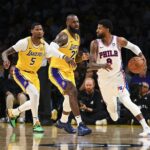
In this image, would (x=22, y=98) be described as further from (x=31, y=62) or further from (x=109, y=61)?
(x=109, y=61)

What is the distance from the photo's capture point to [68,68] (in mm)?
9227

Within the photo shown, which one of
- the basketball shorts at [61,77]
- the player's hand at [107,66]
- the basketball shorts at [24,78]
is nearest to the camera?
the player's hand at [107,66]

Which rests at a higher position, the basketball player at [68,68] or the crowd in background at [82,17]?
the crowd in background at [82,17]

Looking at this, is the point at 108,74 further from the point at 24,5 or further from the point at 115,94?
the point at 24,5

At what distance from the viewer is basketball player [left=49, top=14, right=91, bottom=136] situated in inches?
351

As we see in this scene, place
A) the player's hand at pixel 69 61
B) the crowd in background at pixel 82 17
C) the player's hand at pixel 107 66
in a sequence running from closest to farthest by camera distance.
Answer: the player's hand at pixel 69 61
the player's hand at pixel 107 66
the crowd in background at pixel 82 17

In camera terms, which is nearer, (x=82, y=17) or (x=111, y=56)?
(x=111, y=56)

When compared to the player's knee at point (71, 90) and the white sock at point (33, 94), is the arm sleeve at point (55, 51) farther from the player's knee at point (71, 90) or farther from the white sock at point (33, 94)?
the white sock at point (33, 94)

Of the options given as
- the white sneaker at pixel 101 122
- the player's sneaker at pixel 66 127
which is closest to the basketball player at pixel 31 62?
the player's sneaker at pixel 66 127

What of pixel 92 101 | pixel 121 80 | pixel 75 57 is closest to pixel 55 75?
pixel 75 57

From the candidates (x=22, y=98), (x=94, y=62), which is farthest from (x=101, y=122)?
(x=94, y=62)

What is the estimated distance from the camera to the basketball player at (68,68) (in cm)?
891

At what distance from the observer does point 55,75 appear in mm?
9219

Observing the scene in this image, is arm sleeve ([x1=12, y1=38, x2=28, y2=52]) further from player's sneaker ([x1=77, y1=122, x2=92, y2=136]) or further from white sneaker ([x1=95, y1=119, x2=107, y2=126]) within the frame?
white sneaker ([x1=95, y1=119, x2=107, y2=126])
